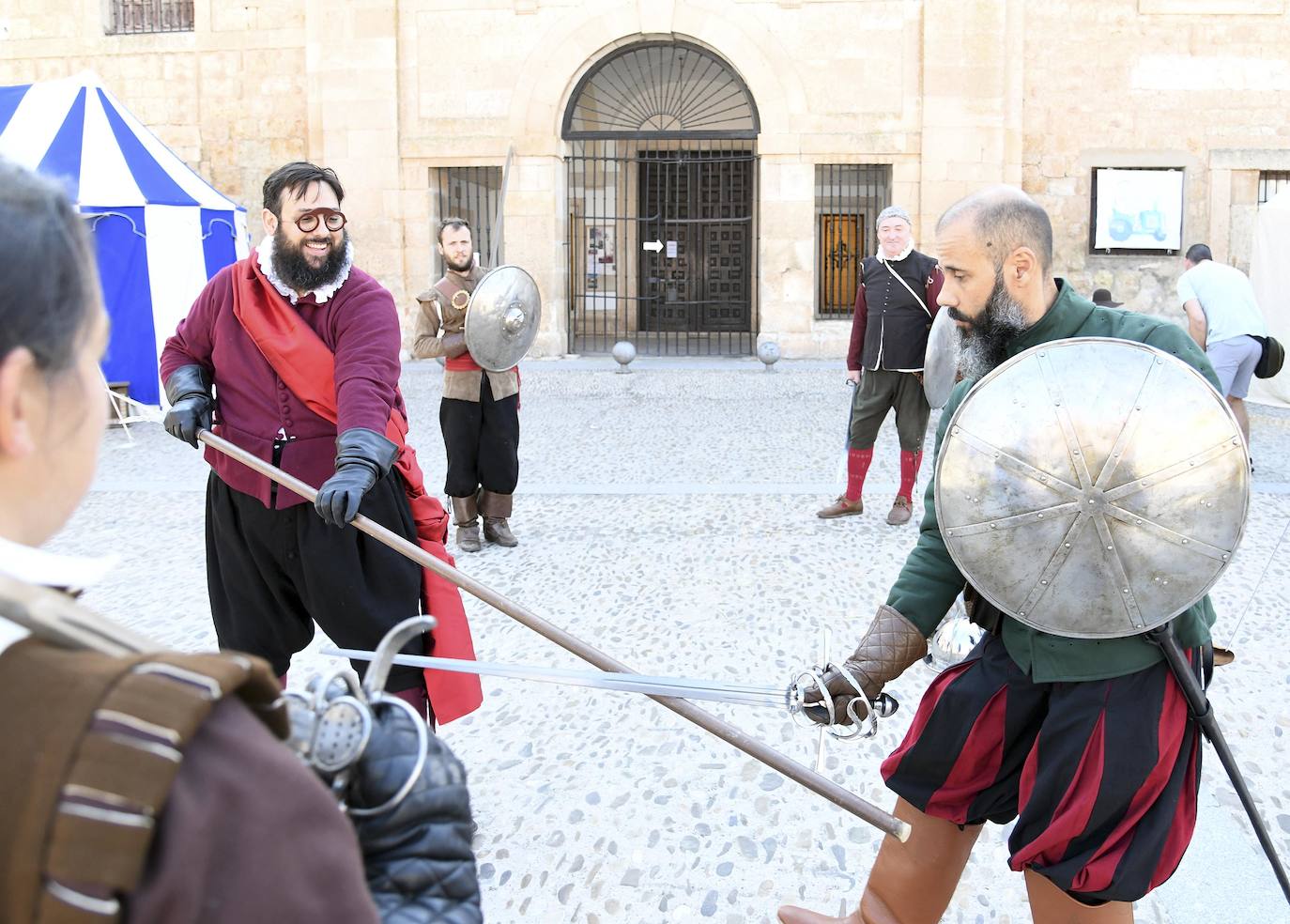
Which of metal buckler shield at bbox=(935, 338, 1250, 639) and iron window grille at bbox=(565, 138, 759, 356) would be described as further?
iron window grille at bbox=(565, 138, 759, 356)

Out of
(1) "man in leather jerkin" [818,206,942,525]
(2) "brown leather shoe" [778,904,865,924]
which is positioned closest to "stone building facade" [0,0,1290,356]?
(1) "man in leather jerkin" [818,206,942,525]

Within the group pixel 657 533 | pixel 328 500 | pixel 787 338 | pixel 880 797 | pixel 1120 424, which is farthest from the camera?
pixel 787 338

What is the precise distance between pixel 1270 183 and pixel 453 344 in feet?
43.5

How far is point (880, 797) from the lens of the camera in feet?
10.2

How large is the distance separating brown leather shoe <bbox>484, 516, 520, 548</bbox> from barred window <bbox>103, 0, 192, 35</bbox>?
13094 mm

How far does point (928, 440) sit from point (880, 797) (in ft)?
22.1

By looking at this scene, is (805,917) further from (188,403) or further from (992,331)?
(188,403)

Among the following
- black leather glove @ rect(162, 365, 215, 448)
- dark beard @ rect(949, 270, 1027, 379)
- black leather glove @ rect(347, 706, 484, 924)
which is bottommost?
black leather glove @ rect(347, 706, 484, 924)

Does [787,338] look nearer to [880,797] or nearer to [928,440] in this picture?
[928,440]

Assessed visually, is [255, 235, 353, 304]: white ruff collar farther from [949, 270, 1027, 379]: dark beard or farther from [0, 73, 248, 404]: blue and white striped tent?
[0, 73, 248, 404]: blue and white striped tent

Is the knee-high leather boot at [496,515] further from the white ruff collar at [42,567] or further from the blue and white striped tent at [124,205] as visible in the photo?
the blue and white striped tent at [124,205]

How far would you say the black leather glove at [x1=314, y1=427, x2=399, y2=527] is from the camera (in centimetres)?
253

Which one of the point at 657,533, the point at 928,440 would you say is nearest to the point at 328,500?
the point at 657,533

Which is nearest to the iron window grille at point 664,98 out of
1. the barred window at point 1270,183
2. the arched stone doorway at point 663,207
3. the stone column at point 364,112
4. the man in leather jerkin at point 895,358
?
the arched stone doorway at point 663,207
